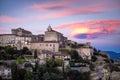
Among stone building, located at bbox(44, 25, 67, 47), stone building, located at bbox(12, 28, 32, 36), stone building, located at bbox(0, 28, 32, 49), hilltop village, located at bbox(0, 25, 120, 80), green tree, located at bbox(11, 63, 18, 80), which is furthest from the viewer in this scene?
stone building, located at bbox(44, 25, 67, 47)

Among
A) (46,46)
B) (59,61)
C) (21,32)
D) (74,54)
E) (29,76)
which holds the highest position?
(21,32)

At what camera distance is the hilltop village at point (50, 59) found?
28.5 ft

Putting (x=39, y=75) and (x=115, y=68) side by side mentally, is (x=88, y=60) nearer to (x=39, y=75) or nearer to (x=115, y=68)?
(x=115, y=68)

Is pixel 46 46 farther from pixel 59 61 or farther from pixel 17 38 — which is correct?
pixel 59 61

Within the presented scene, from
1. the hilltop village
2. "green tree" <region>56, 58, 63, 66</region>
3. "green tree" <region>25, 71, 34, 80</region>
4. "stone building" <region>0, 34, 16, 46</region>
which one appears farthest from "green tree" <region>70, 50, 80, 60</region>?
"green tree" <region>25, 71, 34, 80</region>

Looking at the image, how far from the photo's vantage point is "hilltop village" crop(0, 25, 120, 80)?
8695 mm

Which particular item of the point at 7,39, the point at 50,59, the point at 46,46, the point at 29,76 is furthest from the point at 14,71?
the point at 46,46

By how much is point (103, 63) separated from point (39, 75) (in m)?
2.05

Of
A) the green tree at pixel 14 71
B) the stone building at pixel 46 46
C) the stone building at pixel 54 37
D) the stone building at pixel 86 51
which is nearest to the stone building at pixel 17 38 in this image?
the stone building at pixel 46 46

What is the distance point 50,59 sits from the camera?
940 centimetres

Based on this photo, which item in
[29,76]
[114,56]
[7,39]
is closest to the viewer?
[29,76]

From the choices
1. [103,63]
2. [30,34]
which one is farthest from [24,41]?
[103,63]

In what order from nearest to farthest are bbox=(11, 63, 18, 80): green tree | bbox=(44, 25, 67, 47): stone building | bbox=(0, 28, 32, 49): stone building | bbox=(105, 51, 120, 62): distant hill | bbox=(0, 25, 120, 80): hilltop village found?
bbox=(11, 63, 18, 80): green tree
bbox=(0, 25, 120, 80): hilltop village
bbox=(105, 51, 120, 62): distant hill
bbox=(0, 28, 32, 49): stone building
bbox=(44, 25, 67, 47): stone building

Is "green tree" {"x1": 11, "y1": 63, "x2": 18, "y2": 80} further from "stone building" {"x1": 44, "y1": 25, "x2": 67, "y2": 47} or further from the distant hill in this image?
the distant hill
